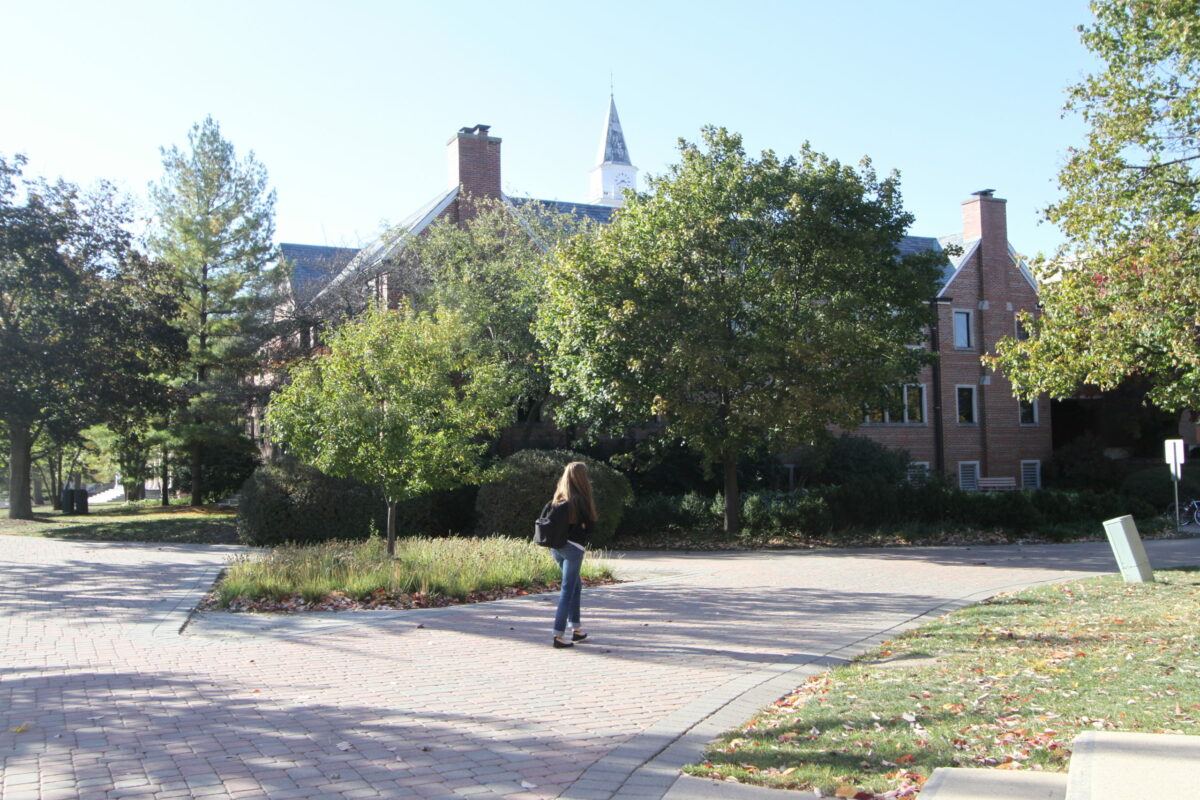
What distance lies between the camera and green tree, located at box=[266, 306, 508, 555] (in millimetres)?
14070

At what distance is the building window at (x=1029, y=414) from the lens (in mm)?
36719

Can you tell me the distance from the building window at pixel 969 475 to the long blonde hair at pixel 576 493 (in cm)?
2980

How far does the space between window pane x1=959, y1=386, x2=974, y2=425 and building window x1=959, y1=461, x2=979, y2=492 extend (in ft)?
4.87

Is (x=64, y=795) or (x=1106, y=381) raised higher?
(x=1106, y=381)

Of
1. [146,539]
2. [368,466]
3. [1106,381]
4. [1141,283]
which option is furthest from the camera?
[146,539]

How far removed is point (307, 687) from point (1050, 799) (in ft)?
16.2

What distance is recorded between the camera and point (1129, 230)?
12961 millimetres

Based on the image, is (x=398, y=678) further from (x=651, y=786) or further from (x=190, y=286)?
(x=190, y=286)

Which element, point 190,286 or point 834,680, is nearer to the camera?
point 834,680

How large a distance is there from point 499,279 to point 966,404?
782 inches

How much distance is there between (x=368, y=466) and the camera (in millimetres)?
14242

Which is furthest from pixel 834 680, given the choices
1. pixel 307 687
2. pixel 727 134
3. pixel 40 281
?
pixel 40 281

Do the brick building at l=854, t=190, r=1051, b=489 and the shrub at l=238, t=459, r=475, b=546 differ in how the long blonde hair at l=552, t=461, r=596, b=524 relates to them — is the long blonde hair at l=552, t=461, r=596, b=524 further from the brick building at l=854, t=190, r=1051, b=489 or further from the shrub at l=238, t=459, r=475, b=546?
the brick building at l=854, t=190, r=1051, b=489

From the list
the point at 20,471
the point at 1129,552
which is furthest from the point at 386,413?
the point at 20,471
